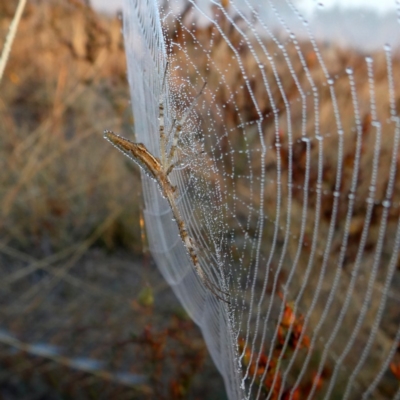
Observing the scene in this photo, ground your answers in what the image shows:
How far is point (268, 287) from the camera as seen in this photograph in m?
1.93

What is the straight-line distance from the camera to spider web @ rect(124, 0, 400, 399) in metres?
1.27

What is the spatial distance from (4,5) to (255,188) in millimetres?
1410

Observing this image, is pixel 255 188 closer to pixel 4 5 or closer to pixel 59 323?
pixel 59 323

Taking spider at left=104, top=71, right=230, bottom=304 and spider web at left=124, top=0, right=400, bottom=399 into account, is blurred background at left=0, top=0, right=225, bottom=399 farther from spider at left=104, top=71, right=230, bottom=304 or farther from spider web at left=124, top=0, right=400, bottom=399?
spider at left=104, top=71, right=230, bottom=304

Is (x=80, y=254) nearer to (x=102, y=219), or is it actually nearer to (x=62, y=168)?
(x=102, y=219)

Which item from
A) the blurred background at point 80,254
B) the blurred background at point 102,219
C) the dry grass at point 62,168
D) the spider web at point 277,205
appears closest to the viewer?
the spider web at point 277,205

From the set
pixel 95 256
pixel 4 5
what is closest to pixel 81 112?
pixel 95 256

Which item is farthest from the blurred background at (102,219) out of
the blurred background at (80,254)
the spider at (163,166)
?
the spider at (163,166)

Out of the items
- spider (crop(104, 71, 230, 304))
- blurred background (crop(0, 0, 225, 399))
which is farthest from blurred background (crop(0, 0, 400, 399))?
spider (crop(104, 71, 230, 304))

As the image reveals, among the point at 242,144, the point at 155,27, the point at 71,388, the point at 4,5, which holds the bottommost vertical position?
the point at 71,388

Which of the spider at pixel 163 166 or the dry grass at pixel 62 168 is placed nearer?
the spider at pixel 163 166

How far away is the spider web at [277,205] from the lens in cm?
127

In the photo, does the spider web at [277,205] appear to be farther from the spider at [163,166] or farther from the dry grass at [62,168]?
the dry grass at [62,168]

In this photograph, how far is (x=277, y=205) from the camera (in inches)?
63.7
